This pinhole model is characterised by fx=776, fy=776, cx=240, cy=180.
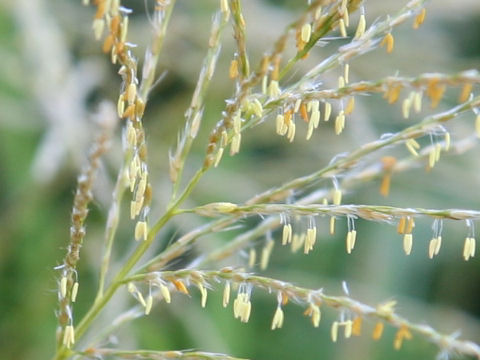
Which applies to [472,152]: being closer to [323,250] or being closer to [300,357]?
[323,250]

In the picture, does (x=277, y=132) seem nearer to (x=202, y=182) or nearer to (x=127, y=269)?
(x=127, y=269)

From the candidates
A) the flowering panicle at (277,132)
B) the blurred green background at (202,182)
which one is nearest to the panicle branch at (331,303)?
the flowering panicle at (277,132)

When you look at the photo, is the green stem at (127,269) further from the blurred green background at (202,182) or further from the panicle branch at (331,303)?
the blurred green background at (202,182)

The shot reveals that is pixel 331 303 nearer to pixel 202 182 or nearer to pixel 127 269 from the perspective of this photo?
pixel 127 269

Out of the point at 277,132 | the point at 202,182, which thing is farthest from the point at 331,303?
Result: the point at 202,182

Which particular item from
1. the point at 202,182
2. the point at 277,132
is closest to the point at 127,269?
the point at 277,132

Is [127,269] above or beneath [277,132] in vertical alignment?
beneath

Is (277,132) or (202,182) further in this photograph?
(202,182)

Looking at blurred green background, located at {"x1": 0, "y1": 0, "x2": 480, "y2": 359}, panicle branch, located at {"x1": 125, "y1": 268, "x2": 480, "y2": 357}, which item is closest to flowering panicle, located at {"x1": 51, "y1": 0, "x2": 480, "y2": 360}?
panicle branch, located at {"x1": 125, "y1": 268, "x2": 480, "y2": 357}
